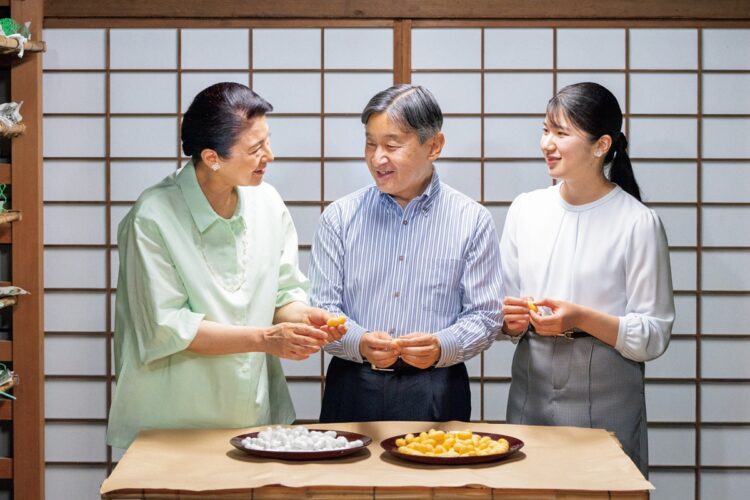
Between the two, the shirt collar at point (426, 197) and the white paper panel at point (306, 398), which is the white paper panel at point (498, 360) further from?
the shirt collar at point (426, 197)

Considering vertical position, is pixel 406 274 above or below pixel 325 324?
above

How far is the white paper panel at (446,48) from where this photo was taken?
4.47 metres

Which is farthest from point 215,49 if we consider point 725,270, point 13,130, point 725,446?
point 725,446

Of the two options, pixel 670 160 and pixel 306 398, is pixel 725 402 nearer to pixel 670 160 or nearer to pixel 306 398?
pixel 670 160

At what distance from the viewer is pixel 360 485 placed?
7.85ft

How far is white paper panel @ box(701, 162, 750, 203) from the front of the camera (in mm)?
4551

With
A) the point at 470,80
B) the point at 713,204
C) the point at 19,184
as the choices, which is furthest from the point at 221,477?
the point at 713,204

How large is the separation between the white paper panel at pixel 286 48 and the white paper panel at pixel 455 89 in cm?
46

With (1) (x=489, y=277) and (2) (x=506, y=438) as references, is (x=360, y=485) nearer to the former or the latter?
(2) (x=506, y=438)

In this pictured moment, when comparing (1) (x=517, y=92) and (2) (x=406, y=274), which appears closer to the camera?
(2) (x=406, y=274)

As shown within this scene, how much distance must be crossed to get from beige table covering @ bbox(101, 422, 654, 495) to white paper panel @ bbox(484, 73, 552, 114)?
2.01 meters

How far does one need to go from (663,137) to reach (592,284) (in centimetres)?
155

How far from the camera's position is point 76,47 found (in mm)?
4500

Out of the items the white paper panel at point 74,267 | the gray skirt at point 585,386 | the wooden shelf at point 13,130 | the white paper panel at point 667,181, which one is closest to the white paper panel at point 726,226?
the white paper panel at point 667,181
